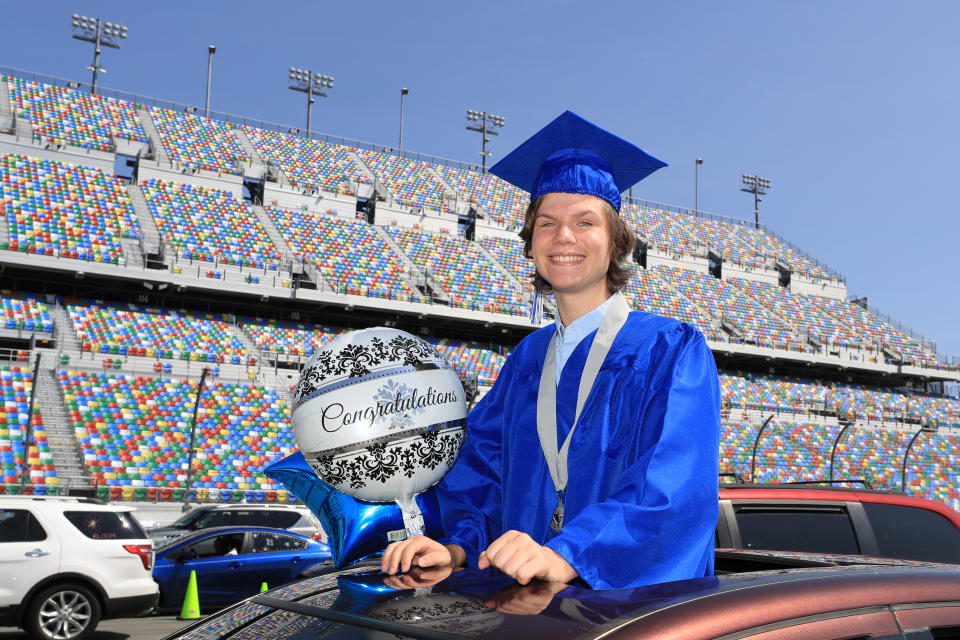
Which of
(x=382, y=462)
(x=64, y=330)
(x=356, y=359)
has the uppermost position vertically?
(x=64, y=330)

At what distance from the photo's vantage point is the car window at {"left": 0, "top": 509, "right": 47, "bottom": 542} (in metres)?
9.34

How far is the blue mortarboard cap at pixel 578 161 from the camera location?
2.61 m

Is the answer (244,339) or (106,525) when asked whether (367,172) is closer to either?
(244,339)

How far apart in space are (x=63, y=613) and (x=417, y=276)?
28.1 m

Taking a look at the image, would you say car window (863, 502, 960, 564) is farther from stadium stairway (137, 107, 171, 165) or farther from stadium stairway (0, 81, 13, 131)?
stadium stairway (137, 107, 171, 165)

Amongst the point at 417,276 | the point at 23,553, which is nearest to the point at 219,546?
the point at 23,553

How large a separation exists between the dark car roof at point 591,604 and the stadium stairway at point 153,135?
38434 mm

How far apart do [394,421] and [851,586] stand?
1184 mm

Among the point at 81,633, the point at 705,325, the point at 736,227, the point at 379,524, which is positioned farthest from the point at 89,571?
the point at 736,227

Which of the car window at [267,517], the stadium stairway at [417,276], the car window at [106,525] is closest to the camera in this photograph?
the car window at [106,525]

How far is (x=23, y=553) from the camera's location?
30.6 ft

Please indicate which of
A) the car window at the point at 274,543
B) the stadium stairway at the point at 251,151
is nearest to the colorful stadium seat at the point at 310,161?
the stadium stairway at the point at 251,151

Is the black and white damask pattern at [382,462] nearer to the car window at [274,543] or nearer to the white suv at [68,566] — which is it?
the white suv at [68,566]

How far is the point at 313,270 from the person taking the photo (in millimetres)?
33969
